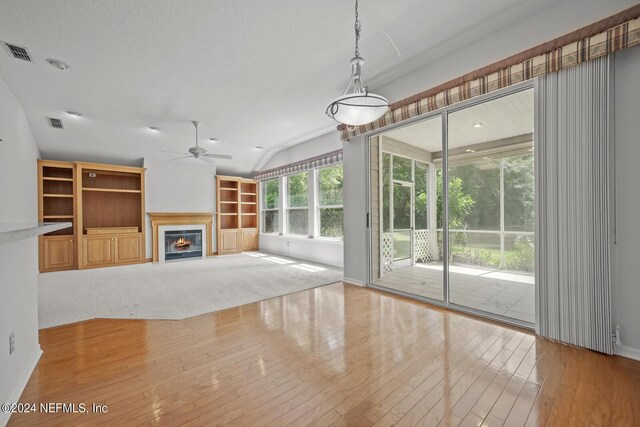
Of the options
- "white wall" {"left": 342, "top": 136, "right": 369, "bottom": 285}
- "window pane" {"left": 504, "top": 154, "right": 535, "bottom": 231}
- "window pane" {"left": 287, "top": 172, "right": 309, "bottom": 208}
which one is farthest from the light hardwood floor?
"window pane" {"left": 287, "top": 172, "right": 309, "bottom": 208}

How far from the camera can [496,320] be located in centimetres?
291

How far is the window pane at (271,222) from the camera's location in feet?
27.3

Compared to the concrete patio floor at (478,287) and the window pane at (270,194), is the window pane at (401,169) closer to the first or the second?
the concrete patio floor at (478,287)

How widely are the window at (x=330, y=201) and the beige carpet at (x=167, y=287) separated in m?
0.89

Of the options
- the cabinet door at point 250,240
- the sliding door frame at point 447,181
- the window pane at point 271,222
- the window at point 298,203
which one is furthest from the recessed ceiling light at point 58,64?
the cabinet door at point 250,240

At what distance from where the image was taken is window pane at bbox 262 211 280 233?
8336 mm

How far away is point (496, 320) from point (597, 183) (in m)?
1.56

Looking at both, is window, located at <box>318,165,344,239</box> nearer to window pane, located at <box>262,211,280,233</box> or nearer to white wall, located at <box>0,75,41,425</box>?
window pane, located at <box>262,211,280,233</box>

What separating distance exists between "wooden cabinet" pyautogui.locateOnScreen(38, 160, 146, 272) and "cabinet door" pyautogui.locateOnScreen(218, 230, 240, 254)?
1920 millimetres

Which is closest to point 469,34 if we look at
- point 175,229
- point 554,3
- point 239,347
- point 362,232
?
point 554,3

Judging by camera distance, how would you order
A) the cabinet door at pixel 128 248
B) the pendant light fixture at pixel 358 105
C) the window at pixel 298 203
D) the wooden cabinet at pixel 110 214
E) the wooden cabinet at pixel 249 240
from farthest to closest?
1. the wooden cabinet at pixel 249 240
2. the window at pixel 298 203
3. the cabinet door at pixel 128 248
4. the wooden cabinet at pixel 110 214
5. the pendant light fixture at pixel 358 105

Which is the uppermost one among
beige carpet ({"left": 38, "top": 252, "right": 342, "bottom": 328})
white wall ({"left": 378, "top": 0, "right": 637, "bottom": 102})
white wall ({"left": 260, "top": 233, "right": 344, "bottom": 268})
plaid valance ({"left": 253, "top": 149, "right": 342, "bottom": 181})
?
white wall ({"left": 378, "top": 0, "right": 637, "bottom": 102})

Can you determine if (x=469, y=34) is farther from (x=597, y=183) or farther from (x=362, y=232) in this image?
(x=362, y=232)

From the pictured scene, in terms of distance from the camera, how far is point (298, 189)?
7457mm
